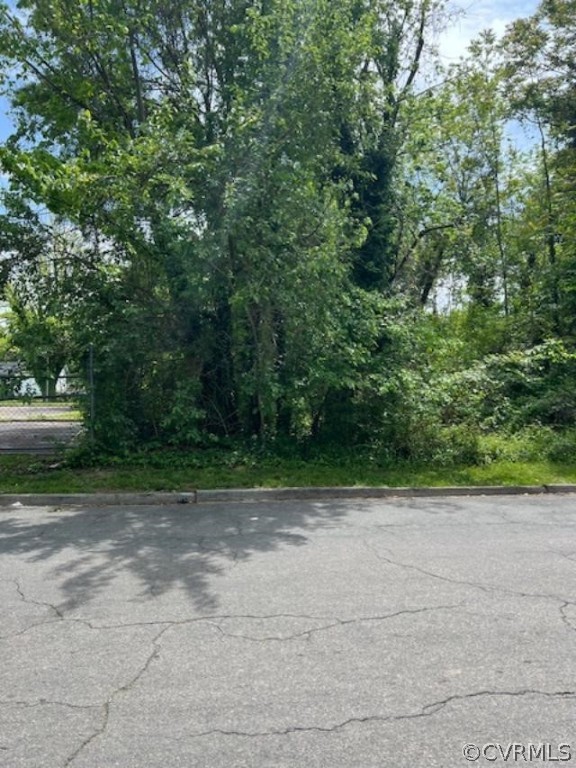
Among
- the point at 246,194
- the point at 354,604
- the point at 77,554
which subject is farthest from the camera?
the point at 246,194

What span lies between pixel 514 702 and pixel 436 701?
0.39 meters

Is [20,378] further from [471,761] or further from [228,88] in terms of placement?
[471,761]

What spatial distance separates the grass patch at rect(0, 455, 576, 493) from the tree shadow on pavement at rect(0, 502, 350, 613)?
79 cm

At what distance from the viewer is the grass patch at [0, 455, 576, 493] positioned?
8391 millimetres

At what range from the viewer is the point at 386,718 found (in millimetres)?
2742

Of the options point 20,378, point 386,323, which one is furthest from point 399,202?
point 20,378

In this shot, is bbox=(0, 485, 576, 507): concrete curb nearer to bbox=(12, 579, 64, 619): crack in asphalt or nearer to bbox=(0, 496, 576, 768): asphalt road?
bbox=(0, 496, 576, 768): asphalt road

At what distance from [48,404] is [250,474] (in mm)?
4296

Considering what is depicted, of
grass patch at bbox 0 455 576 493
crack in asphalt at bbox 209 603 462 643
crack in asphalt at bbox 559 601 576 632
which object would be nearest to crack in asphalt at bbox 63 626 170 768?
crack in asphalt at bbox 209 603 462 643

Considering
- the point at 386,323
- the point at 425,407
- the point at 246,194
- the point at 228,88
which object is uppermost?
the point at 228,88

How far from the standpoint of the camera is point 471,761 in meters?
2.44

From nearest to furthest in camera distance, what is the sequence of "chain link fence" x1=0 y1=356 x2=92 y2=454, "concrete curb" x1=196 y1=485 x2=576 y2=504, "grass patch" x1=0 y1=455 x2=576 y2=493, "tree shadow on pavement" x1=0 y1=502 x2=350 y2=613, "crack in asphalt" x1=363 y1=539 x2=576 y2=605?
1. "crack in asphalt" x1=363 y1=539 x2=576 y2=605
2. "tree shadow on pavement" x1=0 y1=502 x2=350 y2=613
3. "concrete curb" x1=196 y1=485 x2=576 y2=504
4. "grass patch" x1=0 y1=455 x2=576 y2=493
5. "chain link fence" x1=0 y1=356 x2=92 y2=454

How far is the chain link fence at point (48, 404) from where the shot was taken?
9.80 metres

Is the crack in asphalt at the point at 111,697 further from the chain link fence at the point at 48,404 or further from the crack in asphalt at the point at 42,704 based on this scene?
the chain link fence at the point at 48,404
